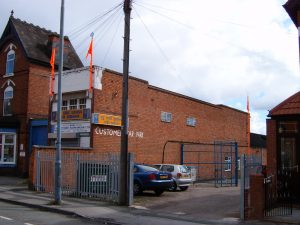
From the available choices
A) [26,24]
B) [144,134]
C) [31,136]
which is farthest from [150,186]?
[26,24]

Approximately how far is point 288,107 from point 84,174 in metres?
8.56

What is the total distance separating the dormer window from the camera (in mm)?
31941

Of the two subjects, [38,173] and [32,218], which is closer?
[32,218]

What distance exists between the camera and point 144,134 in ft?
92.2

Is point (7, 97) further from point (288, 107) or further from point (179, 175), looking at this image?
point (288, 107)

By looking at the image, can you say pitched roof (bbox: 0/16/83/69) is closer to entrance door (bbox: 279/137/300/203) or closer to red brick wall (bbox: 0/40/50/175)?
red brick wall (bbox: 0/40/50/175)

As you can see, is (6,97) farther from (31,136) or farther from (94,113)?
(94,113)

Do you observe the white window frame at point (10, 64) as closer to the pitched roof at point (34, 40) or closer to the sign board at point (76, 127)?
the pitched roof at point (34, 40)

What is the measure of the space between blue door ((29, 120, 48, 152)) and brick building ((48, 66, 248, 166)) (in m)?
2.67

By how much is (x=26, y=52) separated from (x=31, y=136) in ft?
19.7

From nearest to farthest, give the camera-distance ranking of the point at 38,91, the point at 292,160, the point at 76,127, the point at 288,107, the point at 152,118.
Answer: the point at 292,160 → the point at 288,107 → the point at 76,127 → the point at 152,118 → the point at 38,91

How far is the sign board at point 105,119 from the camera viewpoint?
2395 cm

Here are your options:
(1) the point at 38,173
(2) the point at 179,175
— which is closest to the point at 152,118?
(2) the point at 179,175

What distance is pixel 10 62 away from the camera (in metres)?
32.3
